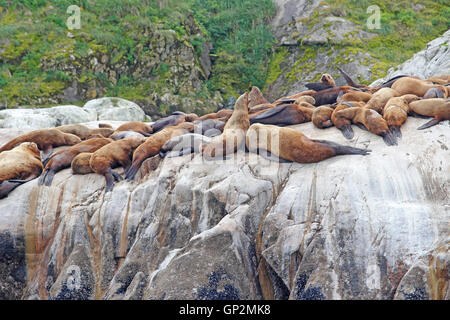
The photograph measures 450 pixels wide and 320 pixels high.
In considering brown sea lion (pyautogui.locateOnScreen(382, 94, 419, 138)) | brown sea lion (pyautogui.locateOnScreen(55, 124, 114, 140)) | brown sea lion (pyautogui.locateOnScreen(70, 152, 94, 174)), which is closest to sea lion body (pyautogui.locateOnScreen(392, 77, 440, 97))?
brown sea lion (pyautogui.locateOnScreen(382, 94, 419, 138))

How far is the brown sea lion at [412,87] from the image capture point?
26.1 ft

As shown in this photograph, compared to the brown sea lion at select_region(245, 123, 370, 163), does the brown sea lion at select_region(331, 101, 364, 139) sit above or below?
above

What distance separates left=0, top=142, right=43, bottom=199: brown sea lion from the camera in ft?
24.0

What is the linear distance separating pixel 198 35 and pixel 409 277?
78.1ft

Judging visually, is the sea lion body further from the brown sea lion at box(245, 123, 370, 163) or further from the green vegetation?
the green vegetation

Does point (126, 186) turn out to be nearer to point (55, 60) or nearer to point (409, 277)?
point (409, 277)

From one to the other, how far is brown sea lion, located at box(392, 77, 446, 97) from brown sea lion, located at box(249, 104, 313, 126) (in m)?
1.62

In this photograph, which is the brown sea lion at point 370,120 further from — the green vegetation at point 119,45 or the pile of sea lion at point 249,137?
the green vegetation at point 119,45

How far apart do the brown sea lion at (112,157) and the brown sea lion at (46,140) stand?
6.01ft

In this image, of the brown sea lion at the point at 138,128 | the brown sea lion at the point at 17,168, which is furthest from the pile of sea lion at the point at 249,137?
the brown sea lion at the point at 138,128

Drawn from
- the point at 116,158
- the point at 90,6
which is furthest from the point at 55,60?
the point at 116,158

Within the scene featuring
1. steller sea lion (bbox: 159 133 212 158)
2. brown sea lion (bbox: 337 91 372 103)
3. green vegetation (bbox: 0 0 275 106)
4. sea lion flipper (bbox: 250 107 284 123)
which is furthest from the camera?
green vegetation (bbox: 0 0 275 106)

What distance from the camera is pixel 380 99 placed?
7.59 metres

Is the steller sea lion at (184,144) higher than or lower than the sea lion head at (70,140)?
higher
